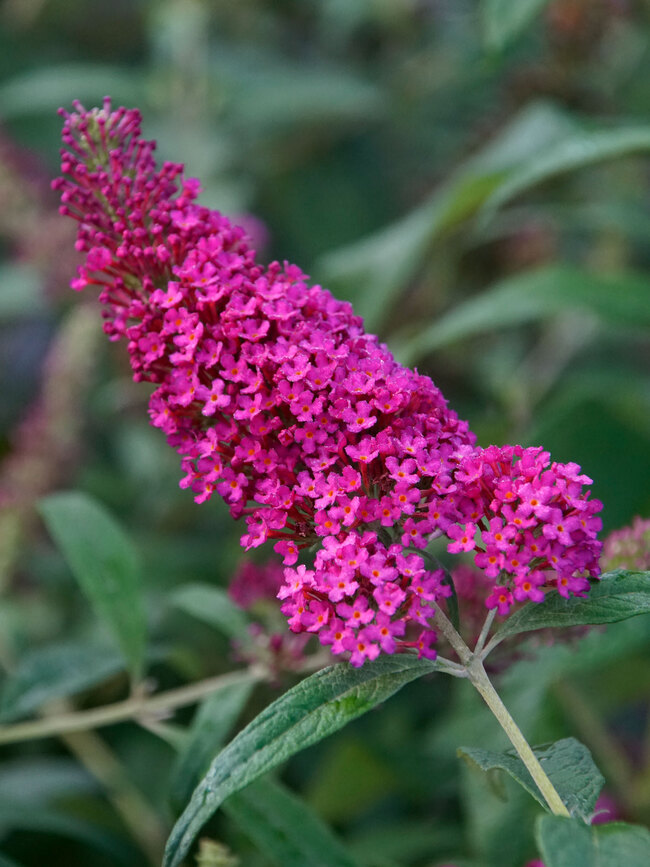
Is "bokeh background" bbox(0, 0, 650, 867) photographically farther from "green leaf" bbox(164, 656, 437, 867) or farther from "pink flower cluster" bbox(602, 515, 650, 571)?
"green leaf" bbox(164, 656, 437, 867)

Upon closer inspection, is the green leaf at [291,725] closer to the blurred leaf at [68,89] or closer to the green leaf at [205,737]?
the green leaf at [205,737]

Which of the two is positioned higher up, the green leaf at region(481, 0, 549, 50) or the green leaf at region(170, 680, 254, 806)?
the green leaf at region(481, 0, 549, 50)

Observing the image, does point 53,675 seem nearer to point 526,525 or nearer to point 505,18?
point 526,525

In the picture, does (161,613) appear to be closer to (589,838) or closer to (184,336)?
(184,336)

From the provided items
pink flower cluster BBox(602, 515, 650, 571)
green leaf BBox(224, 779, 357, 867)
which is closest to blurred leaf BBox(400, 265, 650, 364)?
pink flower cluster BBox(602, 515, 650, 571)

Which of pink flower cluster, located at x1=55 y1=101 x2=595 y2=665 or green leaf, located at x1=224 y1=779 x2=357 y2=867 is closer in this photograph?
pink flower cluster, located at x1=55 y1=101 x2=595 y2=665

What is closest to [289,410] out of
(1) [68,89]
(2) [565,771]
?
(2) [565,771]
